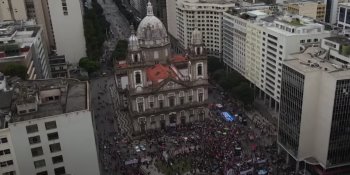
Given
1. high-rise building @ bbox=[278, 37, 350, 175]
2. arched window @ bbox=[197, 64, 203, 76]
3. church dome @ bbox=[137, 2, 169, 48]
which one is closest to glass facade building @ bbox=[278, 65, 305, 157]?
high-rise building @ bbox=[278, 37, 350, 175]

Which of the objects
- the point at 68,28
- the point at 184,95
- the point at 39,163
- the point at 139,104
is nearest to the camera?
the point at 39,163

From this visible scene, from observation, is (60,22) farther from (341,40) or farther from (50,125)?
(341,40)

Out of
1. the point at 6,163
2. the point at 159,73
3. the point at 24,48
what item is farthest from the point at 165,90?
the point at 6,163

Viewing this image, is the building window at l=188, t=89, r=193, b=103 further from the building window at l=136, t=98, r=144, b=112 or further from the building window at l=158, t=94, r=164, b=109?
the building window at l=136, t=98, r=144, b=112

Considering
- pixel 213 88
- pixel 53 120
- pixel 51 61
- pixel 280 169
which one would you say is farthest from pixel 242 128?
pixel 51 61

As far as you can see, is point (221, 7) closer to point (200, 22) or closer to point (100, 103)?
point (200, 22)

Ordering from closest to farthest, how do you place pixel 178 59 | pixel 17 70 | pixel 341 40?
pixel 341 40, pixel 17 70, pixel 178 59
